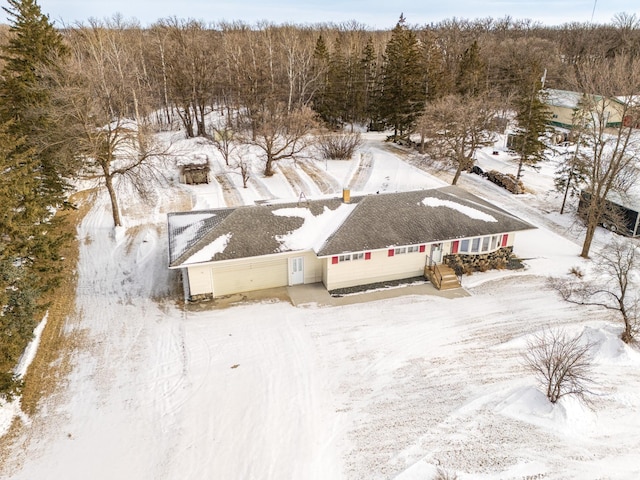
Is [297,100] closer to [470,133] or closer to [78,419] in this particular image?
[470,133]

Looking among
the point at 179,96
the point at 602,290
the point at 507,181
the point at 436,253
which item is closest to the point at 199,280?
the point at 436,253

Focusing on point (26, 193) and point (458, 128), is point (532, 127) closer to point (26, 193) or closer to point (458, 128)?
point (458, 128)

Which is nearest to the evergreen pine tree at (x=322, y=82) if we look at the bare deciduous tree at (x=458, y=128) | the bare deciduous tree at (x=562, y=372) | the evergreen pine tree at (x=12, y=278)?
the bare deciduous tree at (x=458, y=128)

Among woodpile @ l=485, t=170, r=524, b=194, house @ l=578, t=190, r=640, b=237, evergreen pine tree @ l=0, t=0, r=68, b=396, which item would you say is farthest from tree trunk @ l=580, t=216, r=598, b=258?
evergreen pine tree @ l=0, t=0, r=68, b=396

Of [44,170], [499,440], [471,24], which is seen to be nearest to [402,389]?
[499,440]

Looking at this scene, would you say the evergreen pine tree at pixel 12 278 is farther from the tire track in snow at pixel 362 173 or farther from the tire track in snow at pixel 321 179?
the tire track in snow at pixel 362 173

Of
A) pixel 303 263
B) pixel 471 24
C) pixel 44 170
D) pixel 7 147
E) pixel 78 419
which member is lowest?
pixel 78 419
